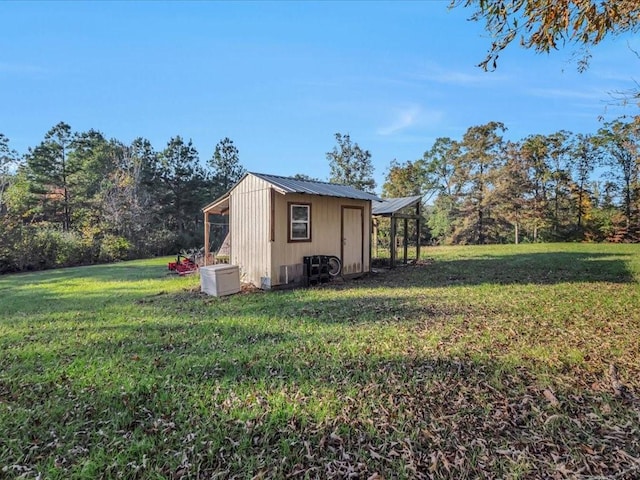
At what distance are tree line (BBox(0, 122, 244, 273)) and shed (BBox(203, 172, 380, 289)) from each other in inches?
481

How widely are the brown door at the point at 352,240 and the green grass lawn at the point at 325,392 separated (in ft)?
13.1

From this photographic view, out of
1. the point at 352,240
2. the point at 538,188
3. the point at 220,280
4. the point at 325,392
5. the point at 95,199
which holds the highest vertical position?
the point at 538,188

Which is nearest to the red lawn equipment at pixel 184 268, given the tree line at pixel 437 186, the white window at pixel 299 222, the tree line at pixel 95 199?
the white window at pixel 299 222

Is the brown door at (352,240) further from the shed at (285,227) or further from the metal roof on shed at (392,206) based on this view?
the metal roof on shed at (392,206)

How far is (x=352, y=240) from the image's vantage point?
33.8 feet

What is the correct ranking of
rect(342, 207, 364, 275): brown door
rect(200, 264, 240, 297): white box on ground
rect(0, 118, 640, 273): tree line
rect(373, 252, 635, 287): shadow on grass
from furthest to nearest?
rect(0, 118, 640, 273): tree line → rect(342, 207, 364, 275): brown door → rect(373, 252, 635, 287): shadow on grass → rect(200, 264, 240, 297): white box on ground

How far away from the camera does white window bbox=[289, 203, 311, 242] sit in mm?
8695

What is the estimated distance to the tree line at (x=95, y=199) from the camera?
17.0 meters

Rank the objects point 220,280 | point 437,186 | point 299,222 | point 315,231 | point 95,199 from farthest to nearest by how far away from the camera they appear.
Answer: point 437,186 < point 95,199 < point 315,231 < point 299,222 < point 220,280

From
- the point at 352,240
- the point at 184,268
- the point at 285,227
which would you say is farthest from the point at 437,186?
the point at 285,227

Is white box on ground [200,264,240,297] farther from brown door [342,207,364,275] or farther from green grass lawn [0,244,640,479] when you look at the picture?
brown door [342,207,364,275]

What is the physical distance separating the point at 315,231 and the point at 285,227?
102cm

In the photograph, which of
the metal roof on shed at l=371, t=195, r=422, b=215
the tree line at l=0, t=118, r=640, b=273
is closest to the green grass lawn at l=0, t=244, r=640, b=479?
the metal roof on shed at l=371, t=195, r=422, b=215

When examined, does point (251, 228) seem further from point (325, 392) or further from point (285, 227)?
point (325, 392)
